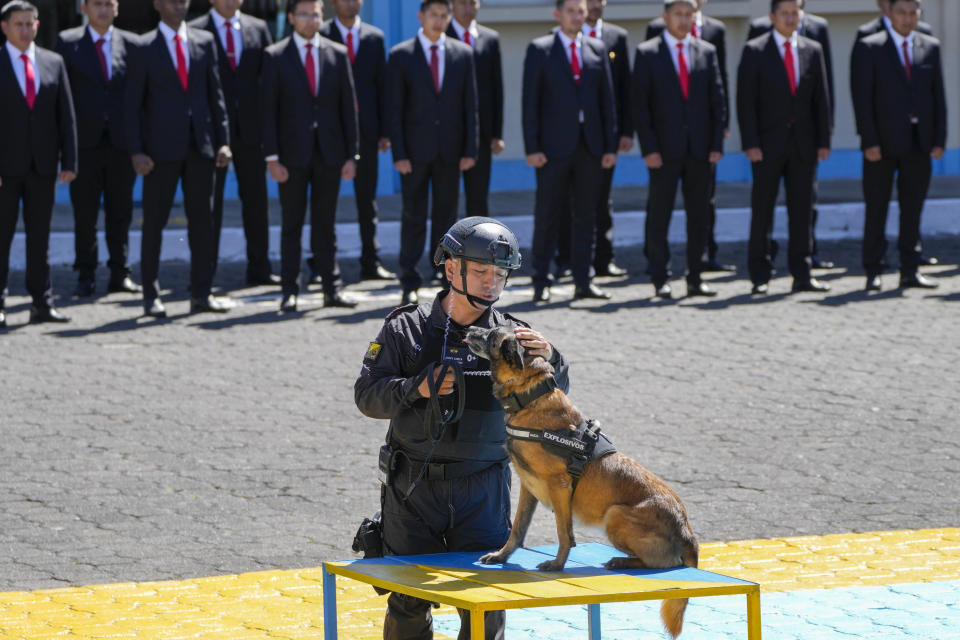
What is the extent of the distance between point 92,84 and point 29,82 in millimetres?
1153

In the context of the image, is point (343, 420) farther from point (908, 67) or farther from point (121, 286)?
point (908, 67)

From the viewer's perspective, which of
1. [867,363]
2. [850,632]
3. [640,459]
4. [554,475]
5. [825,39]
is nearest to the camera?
[554,475]

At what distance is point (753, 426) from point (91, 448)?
3.69 metres

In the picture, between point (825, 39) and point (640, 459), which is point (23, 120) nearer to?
point (640, 459)

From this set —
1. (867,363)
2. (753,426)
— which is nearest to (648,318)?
(867,363)

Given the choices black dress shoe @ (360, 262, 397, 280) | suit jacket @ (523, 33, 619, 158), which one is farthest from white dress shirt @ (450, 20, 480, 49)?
black dress shoe @ (360, 262, 397, 280)

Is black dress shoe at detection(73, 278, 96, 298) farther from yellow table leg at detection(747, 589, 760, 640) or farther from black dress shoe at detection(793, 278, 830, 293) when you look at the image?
yellow table leg at detection(747, 589, 760, 640)

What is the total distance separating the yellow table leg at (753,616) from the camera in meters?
4.34

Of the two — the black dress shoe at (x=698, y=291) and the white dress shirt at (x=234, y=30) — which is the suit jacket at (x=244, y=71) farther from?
the black dress shoe at (x=698, y=291)

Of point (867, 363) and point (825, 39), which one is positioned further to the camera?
point (825, 39)

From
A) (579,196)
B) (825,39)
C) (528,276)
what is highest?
(825,39)

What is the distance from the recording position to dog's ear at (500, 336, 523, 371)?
4.59 metres

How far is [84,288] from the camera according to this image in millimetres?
13336

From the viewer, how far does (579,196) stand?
42.1ft
